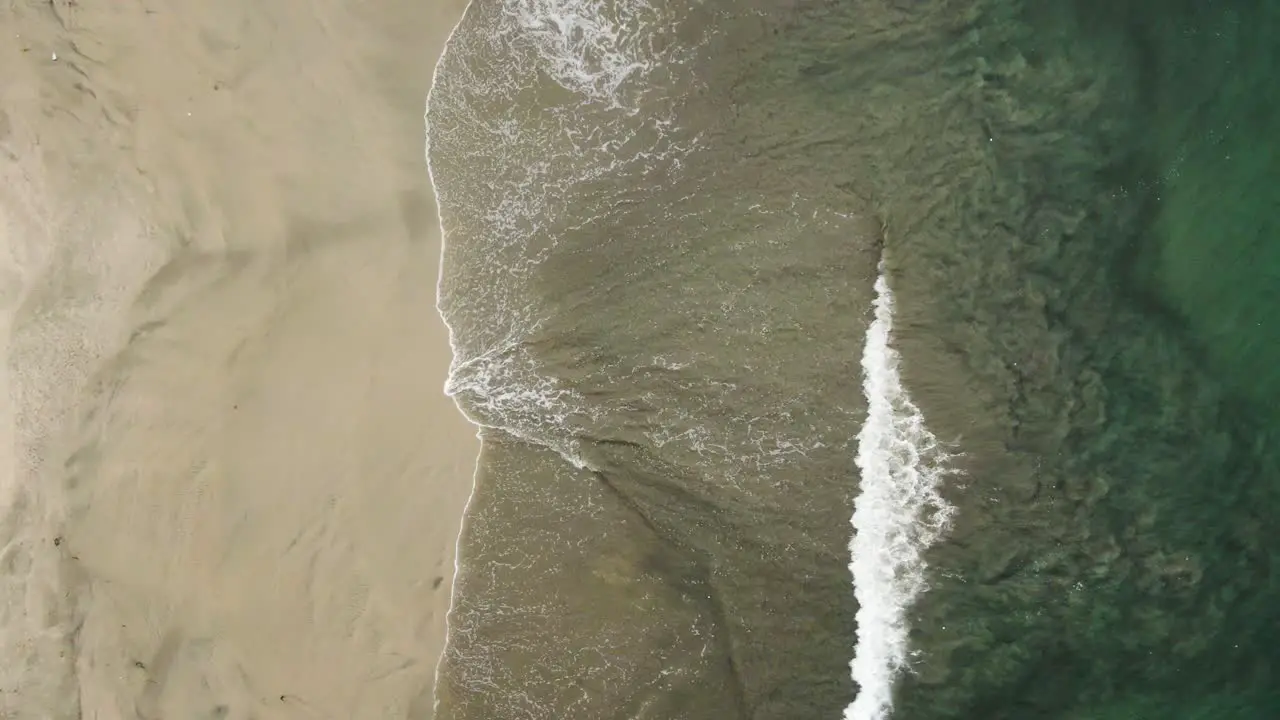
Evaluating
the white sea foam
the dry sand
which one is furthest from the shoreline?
the white sea foam

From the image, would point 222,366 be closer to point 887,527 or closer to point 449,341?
point 449,341

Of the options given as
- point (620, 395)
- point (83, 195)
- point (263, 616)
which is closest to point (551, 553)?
point (620, 395)

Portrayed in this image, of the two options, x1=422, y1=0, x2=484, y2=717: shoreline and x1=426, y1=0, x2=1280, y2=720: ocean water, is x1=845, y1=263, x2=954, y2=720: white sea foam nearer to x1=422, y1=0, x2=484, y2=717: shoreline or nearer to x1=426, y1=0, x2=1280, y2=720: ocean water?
x1=426, y1=0, x2=1280, y2=720: ocean water

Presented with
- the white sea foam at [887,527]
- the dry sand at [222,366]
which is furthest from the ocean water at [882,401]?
the dry sand at [222,366]

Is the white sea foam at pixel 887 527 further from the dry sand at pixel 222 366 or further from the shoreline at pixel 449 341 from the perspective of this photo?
the dry sand at pixel 222 366

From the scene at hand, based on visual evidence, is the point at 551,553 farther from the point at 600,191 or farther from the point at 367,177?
the point at 367,177

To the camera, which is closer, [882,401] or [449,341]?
[882,401]

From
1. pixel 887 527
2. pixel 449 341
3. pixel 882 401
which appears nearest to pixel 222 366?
pixel 449 341
